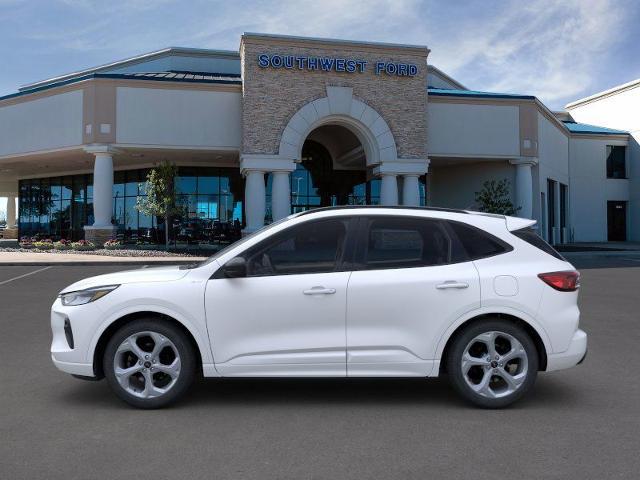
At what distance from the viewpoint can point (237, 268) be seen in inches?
185

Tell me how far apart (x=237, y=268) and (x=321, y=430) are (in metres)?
1.41

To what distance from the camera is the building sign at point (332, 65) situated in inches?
1020

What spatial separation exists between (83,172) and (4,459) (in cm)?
3567

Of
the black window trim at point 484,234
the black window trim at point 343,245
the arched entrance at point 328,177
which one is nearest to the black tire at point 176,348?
the black window trim at point 343,245

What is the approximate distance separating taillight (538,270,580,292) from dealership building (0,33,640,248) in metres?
22.0

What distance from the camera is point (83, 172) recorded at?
36.6 meters

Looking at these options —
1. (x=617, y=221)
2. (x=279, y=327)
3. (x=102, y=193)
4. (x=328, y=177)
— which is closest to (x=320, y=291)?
(x=279, y=327)

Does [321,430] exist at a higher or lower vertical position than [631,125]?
lower

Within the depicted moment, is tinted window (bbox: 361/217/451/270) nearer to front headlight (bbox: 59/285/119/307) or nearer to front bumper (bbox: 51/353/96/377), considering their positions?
front headlight (bbox: 59/285/119/307)

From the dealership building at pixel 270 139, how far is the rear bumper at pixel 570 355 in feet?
72.3

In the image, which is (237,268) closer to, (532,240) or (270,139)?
(532,240)

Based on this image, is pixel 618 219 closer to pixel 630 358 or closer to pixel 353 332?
pixel 630 358

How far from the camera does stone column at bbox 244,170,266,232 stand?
26.5 metres

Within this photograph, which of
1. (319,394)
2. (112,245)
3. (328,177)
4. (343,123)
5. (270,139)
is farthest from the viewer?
(328,177)
